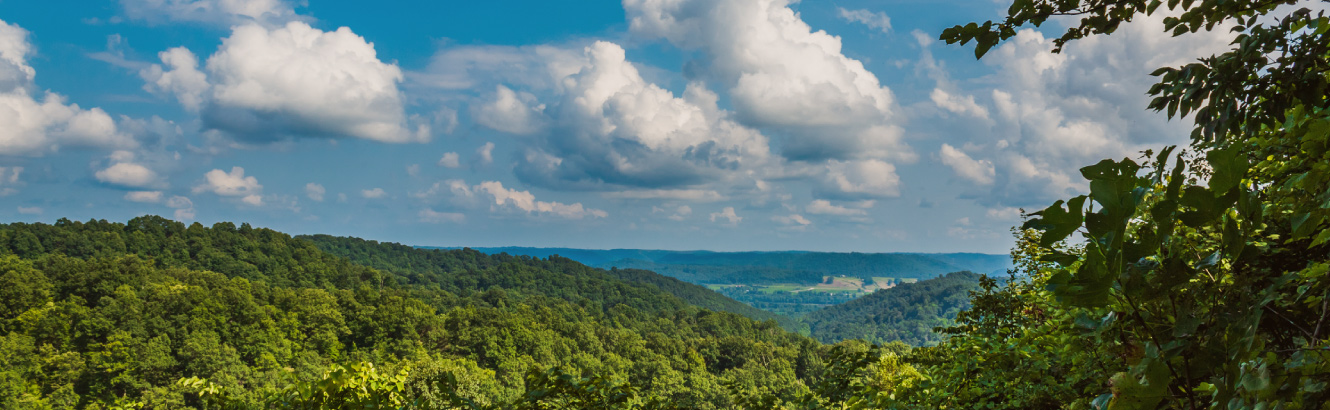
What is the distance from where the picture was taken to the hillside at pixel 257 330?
48.1 metres

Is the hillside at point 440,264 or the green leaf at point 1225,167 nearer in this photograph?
the green leaf at point 1225,167

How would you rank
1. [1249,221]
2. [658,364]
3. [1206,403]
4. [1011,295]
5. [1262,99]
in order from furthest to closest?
[658,364], [1011,295], [1262,99], [1206,403], [1249,221]

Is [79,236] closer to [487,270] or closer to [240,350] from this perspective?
[240,350]

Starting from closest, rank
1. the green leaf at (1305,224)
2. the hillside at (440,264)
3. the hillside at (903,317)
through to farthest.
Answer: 1. the green leaf at (1305,224)
2. the hillside at (440,264)
3. the hillside at (903,317)

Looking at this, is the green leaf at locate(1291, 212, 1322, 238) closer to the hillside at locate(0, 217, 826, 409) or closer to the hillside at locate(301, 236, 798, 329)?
the hillside at locate(0, 217, 826, 409)

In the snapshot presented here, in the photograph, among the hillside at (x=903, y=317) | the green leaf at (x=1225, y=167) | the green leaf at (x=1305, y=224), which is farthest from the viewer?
the hillside at (x=903, y=317)

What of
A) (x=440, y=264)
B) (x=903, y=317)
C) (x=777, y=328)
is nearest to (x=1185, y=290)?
(x=777, y=328)

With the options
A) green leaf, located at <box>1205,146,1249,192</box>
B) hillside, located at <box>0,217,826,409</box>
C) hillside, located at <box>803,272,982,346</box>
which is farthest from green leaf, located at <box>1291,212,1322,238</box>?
hillside, located at <box>803,272,982,346</box>

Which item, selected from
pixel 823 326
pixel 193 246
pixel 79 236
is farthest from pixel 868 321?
pixel 79 236

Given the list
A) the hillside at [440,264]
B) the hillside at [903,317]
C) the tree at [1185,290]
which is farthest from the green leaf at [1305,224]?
the hillside at [903,317]

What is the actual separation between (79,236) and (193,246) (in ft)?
40.0

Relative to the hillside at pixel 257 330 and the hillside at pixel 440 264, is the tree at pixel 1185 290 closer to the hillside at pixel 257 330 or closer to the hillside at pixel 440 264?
the hillside at pixel 257 330

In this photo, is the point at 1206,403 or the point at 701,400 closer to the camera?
the point at 1206,403

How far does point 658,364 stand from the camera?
65.2 m
